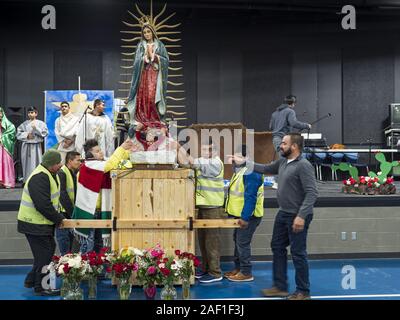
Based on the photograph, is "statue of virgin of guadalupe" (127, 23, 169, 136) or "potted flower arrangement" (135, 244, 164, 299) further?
"statue of virgin of guadalupe" (127, 23, 169, 136)

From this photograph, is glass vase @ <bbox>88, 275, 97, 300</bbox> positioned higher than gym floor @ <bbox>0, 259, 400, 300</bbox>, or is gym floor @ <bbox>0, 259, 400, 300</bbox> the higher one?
glass vase @ <bbox>88, 275, 97, 300</bbox>

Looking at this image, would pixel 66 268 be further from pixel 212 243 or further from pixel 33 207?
pixel 212 243

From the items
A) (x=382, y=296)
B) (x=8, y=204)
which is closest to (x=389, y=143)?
(x=382, y=296)

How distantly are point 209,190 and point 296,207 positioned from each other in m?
1.39

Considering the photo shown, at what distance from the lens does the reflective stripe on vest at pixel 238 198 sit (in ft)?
20.1

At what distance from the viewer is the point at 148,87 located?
20.6 feet

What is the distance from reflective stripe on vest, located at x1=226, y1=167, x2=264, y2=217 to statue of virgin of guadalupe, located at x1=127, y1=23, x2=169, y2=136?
1069 millimetres

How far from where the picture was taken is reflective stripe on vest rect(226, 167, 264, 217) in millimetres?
6137

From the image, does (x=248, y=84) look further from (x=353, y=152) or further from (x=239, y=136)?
(x=239, y=136)

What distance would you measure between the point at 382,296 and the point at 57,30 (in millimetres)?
11176

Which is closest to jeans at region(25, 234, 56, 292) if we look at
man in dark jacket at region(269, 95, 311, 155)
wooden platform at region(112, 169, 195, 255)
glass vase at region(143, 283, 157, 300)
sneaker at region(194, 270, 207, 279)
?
wooden platform at region(112, 169, 195, 255)

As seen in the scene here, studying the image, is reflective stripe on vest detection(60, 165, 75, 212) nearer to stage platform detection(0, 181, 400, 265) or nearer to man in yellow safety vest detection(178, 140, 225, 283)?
man in yellow safety vest detection(178, 140, 225, 283)

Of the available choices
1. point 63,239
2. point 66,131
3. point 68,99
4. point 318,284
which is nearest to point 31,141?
point 68,99

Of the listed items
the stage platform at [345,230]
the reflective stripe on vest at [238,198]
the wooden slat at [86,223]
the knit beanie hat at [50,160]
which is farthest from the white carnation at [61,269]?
the stage platform at [345,230]
